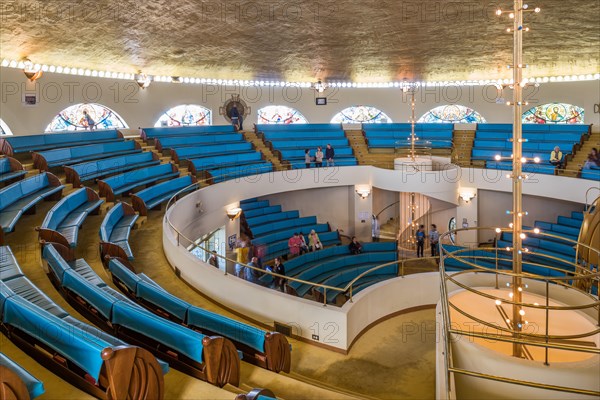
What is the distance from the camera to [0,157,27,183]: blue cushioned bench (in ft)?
34.1

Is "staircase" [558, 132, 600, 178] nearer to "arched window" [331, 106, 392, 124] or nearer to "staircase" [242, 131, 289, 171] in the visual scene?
"arched window" [331, 106, 392, 124]

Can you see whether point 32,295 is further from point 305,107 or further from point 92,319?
point 305,107

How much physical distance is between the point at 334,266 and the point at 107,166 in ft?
22.8

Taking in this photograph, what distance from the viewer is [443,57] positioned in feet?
43.4

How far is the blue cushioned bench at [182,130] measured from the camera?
17141mm

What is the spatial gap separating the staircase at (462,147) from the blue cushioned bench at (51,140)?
12.7m

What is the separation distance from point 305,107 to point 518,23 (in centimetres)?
1676

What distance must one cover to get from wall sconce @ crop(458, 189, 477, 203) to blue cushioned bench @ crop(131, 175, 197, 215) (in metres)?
10.0

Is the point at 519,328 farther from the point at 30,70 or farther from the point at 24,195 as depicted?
the point at 30,70

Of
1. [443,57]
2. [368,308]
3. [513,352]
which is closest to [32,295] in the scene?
[368,308]

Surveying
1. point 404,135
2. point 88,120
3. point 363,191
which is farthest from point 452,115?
point 88,120

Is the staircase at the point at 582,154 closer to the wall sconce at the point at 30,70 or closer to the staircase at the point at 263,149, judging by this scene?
the staircase at the point at 263,149

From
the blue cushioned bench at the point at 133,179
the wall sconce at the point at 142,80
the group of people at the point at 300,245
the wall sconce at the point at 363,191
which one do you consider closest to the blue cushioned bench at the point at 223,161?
the blue cushioned bench at the point at 133,179

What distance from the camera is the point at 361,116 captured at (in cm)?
2291
